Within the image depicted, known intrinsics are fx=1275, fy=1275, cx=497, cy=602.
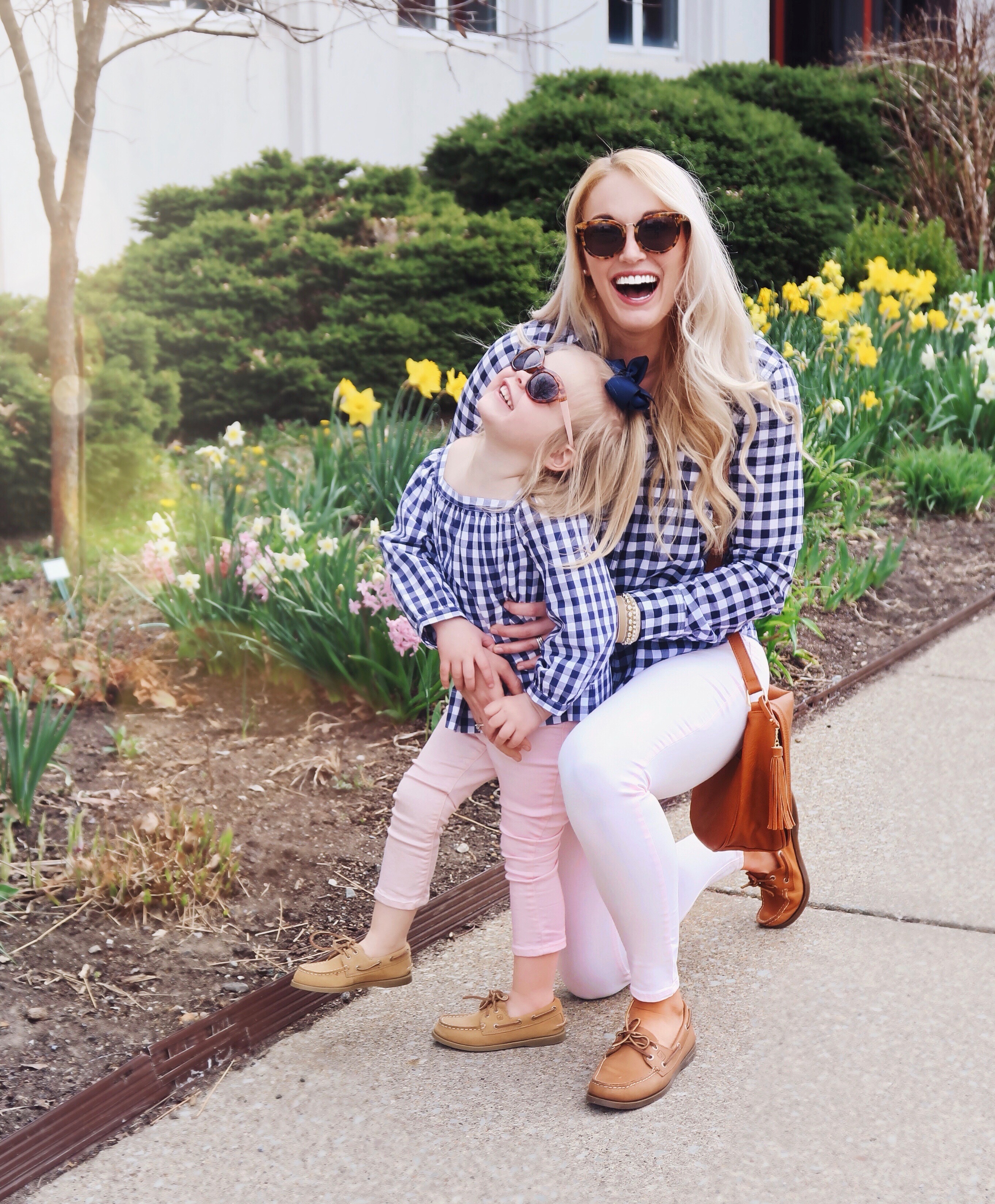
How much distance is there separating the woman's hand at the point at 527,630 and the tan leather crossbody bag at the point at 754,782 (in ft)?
1.07

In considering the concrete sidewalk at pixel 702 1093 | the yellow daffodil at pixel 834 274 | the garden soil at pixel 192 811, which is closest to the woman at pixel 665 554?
the concrete sidewalk at pixel 702 1093

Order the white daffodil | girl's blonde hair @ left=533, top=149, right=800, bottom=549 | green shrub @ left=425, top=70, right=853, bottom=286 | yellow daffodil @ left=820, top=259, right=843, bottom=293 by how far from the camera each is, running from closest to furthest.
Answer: girl's blonde hair @ left=533, top=149, right=800, bottom=549
the white daffodil
yellow daffodil @ left=820, top=259, right=843, bottom=293
green shrub @ left=425, top=70, right=853, bottom=286

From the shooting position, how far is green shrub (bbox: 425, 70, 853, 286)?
7.75m

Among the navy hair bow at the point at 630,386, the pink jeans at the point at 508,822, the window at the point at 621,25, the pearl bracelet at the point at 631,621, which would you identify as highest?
the window at the point at 621,25

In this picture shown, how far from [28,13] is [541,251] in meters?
3.57

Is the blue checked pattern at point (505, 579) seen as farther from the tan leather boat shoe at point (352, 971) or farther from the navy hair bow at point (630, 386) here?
the tan leather boat shoe at point (352, 971)

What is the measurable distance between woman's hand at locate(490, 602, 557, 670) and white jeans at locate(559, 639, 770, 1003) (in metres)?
0.14

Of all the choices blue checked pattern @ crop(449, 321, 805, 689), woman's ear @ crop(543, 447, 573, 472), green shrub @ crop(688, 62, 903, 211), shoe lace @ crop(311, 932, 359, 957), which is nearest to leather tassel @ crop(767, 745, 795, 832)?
blue checked pattern @ crop(449, 321, 805, 689)

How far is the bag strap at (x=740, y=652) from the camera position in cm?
216

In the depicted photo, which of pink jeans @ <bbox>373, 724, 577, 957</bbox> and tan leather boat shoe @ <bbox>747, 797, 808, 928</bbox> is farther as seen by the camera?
tan leather boat shoe @ <bbox>747, 797, 808, 928</bbox>

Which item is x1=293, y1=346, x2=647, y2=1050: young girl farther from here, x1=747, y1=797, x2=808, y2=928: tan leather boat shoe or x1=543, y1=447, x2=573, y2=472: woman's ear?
x1=747, y1=797, x2=808, y2=928: tan leather boat shoe

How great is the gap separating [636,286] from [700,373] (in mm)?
183

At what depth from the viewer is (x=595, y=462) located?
2.04 meters

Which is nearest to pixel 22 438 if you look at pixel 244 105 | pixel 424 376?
pixel 424 376
